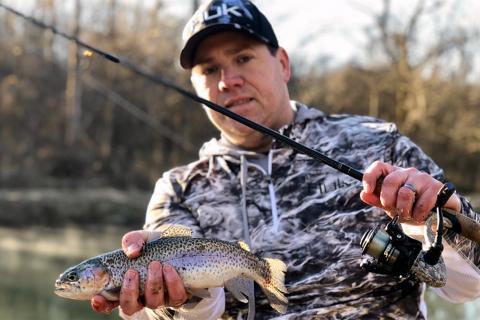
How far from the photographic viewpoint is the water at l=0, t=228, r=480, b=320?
937 centimetres

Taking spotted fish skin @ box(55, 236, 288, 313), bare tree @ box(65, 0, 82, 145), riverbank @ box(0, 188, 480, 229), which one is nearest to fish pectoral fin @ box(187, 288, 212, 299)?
spotted fish skin @ box(55, 236, 288, 313)

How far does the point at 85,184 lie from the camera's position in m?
18.7

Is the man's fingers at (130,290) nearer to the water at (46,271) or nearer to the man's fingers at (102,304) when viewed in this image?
the man's fingers at (102,304)

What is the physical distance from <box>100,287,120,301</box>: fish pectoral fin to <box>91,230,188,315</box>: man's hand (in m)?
0.01

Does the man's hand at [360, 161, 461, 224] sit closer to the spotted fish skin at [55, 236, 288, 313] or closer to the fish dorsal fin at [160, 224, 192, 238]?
the spotted fish skin at [55, 236, 288, 313]

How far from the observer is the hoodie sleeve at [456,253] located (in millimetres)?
2586

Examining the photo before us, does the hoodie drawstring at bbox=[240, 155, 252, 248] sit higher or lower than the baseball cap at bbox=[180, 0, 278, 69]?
lower

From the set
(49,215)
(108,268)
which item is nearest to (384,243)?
(108,268)

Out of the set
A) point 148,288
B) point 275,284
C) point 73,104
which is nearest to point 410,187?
point 275,284

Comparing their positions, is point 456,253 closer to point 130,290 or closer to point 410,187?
point 410,187

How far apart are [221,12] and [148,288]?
A: 1396 mm

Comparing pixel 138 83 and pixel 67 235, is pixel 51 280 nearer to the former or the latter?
pixel 67 235

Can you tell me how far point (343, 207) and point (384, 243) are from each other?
619 mm

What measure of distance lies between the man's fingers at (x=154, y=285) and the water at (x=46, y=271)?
22.7 feet
